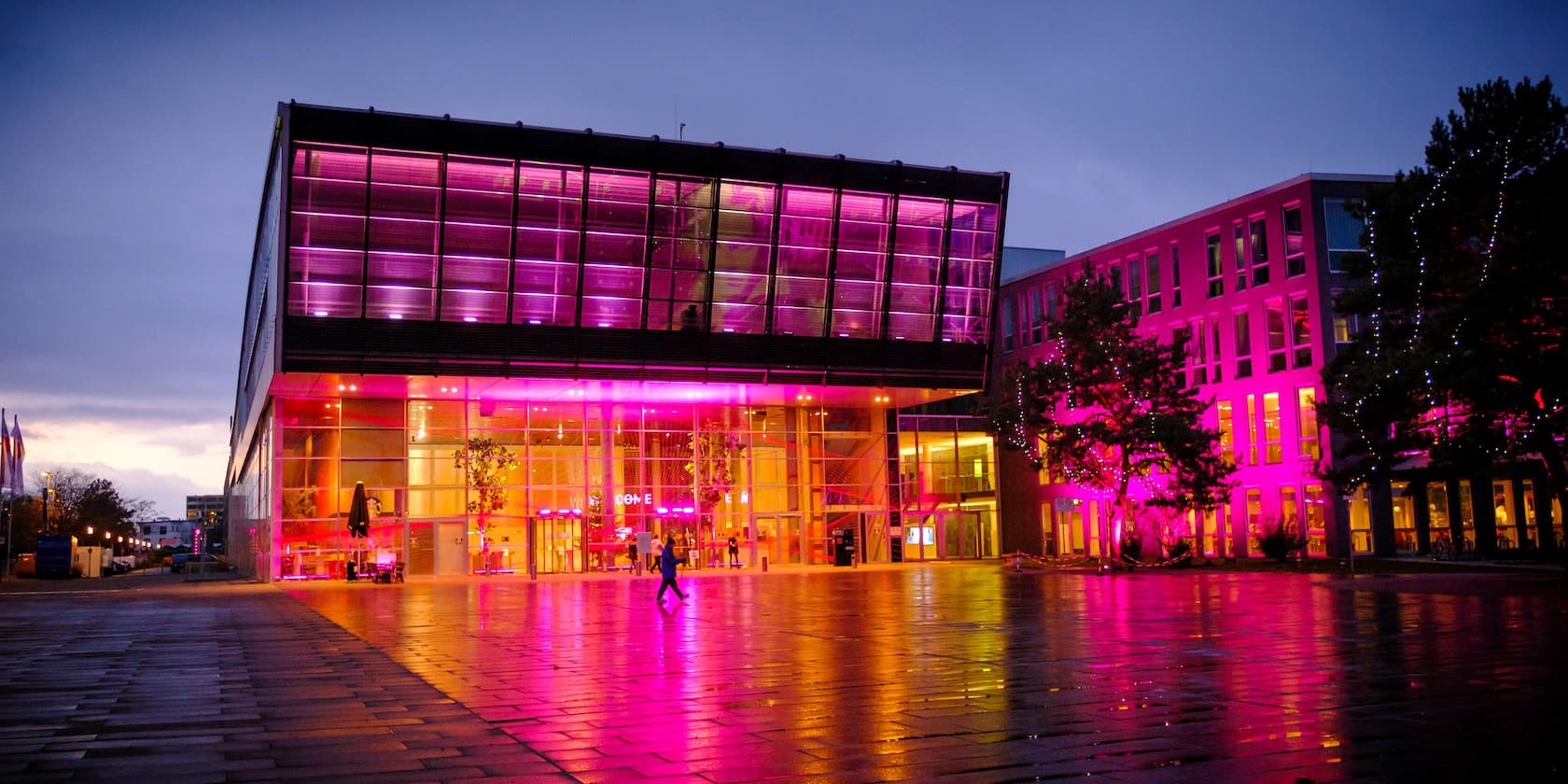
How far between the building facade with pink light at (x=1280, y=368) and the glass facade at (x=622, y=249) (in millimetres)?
6359

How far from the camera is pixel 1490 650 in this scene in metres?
13.6

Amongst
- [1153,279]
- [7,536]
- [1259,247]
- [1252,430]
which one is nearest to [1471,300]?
[1259,247]

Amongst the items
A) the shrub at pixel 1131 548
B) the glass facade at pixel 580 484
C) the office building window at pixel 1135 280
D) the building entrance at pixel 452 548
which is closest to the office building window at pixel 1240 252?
the office building window at pixel 1135 280

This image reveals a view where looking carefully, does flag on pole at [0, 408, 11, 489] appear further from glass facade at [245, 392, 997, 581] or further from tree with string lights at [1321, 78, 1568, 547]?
tree with string lights at [1321, 78, 1568, 547]

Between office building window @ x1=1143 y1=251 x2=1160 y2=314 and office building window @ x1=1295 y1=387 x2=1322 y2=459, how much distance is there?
29.0ft

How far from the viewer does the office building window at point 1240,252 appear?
48.8m

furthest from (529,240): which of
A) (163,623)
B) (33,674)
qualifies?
(33,674)

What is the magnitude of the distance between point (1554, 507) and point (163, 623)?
41.2 metres

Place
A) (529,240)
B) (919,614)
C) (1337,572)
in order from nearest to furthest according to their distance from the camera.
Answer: (919,614)
(1337,572)
(529,240)

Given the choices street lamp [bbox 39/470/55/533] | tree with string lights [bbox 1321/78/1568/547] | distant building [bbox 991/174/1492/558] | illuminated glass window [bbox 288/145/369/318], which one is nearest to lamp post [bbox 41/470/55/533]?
street lamp [bbox 39/470/55/533]

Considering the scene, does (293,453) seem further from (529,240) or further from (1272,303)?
(1272,303)

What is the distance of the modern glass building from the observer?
1730 inches

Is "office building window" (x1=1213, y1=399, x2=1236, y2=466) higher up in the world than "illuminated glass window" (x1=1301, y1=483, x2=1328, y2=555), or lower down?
higher up

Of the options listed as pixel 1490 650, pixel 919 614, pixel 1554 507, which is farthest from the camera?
pixel 1554 507
